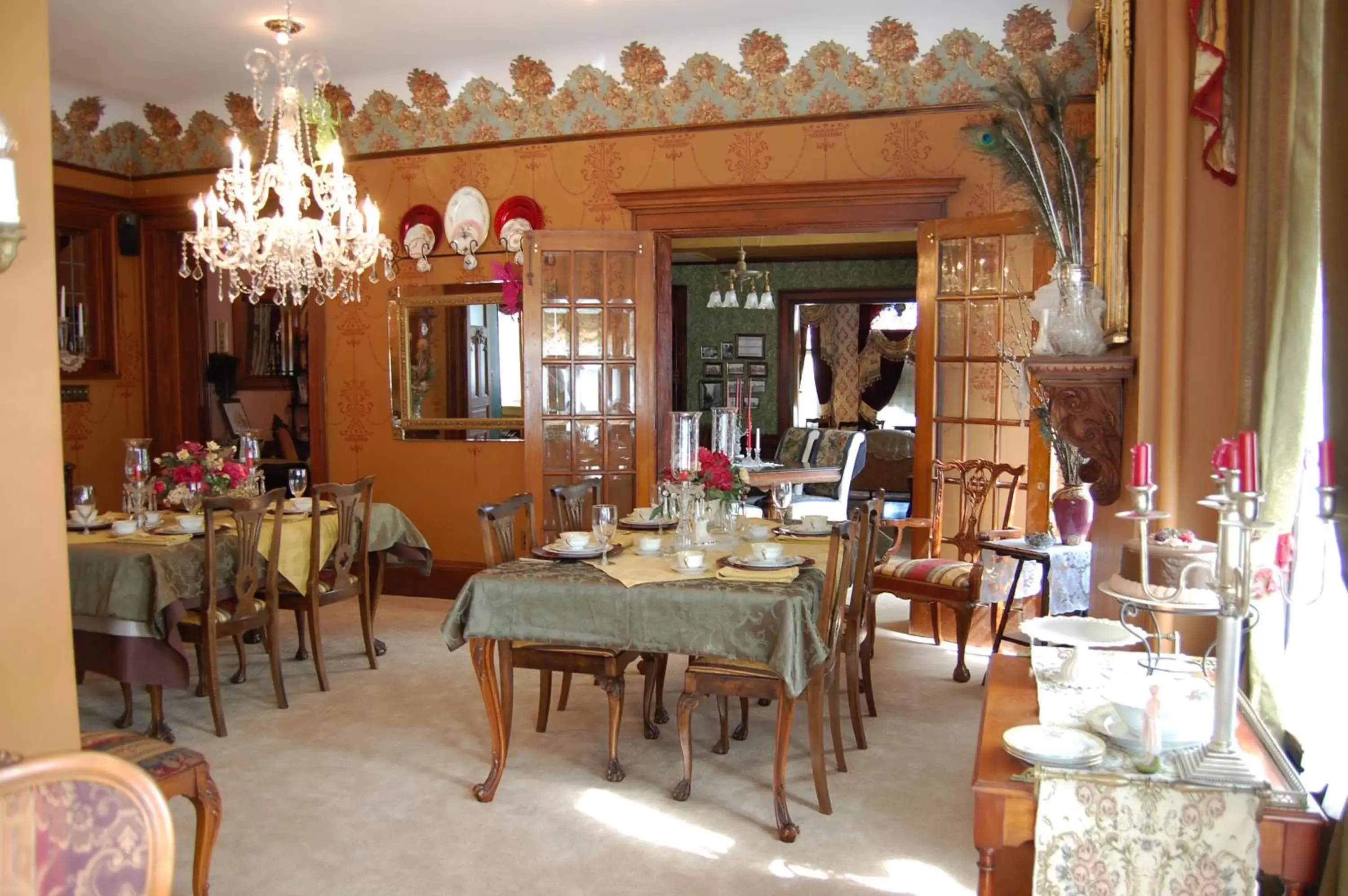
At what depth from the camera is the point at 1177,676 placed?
2.22m

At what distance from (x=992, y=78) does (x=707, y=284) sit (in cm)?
686

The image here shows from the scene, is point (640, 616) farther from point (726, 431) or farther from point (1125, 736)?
point (726, 431)

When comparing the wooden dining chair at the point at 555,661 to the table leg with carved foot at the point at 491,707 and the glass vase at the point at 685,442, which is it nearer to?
the table leg with carved foot at the point at 491,707

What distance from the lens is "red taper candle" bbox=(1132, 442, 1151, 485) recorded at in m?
1.76

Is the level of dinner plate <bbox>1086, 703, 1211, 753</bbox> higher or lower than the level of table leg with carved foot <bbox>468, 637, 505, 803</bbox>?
higher

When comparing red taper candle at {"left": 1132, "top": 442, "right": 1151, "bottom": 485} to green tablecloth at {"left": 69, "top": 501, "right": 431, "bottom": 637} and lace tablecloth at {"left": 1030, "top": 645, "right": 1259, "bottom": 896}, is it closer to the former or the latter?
lace tablecloth at {"left": 1030, "top": 645, "right": 1259, "bottom": 896}

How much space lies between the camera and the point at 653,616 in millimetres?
3154

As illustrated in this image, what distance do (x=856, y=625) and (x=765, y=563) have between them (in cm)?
60

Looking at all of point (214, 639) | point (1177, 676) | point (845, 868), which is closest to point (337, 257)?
point (214, 639)

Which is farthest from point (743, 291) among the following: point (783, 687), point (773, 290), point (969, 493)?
point (783, 687)

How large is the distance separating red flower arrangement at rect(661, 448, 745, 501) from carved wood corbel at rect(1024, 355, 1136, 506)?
110 centimetres

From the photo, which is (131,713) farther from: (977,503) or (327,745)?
(977,503)

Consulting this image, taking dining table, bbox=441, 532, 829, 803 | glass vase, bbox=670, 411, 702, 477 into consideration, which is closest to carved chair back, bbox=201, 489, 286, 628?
dining table, bbox=441, 532, 829, 803

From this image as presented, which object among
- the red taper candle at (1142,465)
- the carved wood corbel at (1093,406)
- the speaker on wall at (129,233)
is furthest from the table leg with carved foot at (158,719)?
the speaker on wall at (129,233)
